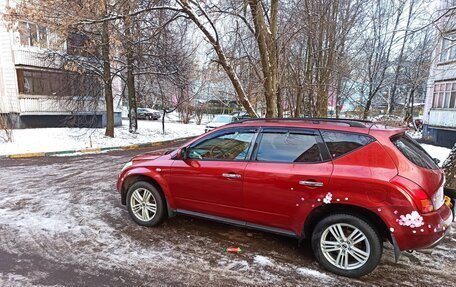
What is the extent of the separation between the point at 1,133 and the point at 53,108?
215 inches

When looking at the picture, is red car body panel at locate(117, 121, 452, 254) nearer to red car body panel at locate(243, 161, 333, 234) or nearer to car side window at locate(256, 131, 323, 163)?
red car body panel at locate(243, 161, 333, 234)

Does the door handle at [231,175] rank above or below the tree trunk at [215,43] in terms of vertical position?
below

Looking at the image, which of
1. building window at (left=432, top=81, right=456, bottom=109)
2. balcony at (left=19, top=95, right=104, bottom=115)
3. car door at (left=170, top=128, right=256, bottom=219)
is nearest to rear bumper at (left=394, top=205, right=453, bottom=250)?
car door at (left=170, top=128, right=256, bottom=219)

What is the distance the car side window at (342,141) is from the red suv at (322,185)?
0.03 feet

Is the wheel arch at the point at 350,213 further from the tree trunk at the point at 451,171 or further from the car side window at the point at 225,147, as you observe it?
the tree trunk at the point at 451,171

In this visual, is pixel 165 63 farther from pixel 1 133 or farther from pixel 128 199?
pixel 128 199

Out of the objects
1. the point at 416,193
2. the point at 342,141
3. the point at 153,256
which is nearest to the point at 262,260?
the point at 153,256

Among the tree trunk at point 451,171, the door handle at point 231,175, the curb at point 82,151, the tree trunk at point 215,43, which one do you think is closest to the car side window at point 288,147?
the door handle at point 231,175

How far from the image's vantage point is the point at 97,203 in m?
5.44

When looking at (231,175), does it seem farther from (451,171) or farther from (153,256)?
(451,171)

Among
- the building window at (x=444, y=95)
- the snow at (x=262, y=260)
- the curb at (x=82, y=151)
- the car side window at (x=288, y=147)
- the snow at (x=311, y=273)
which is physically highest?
the building window at (x=444, y=95)

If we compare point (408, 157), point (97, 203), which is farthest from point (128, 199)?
point (408, 157)

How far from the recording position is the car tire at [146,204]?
4.34m

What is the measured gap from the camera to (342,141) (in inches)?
131
